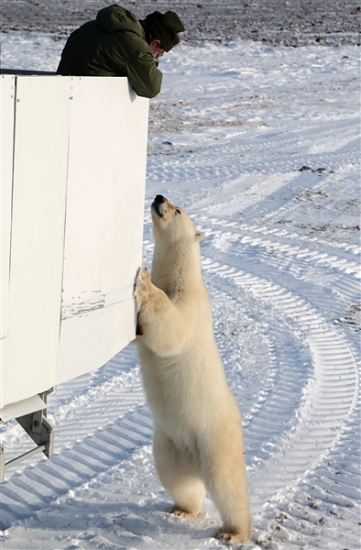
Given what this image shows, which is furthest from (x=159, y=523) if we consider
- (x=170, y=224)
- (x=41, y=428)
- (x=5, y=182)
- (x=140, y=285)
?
(x=5, y=182)

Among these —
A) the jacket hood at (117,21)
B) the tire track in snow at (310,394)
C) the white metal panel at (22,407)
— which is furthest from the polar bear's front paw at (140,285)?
the tire track in snow at (310,394)

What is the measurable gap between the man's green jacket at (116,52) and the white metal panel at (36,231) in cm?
58

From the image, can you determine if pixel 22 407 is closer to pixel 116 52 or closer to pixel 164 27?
pixel 116 52

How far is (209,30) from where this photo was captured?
22.3m

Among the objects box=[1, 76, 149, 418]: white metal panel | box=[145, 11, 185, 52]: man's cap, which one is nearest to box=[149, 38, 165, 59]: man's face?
box=[145, 11, 185, 52]: man's cap

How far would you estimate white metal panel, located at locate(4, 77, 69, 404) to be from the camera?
3.26 meters

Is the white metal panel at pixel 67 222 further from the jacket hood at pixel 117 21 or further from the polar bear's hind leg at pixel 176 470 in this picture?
the polar bear's hind leg at pixel 176 470

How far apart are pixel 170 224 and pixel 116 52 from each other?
2.99 ft

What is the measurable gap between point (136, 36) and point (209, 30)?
18.9 metres

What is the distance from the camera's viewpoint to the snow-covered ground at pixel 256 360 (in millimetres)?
4836

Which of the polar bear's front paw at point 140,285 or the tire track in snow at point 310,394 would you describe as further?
the tire track in snow at point 310,394

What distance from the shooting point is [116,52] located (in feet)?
13.4

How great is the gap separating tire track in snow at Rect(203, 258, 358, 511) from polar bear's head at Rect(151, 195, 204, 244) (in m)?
1.60

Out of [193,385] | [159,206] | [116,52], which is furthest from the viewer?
[193,385]
